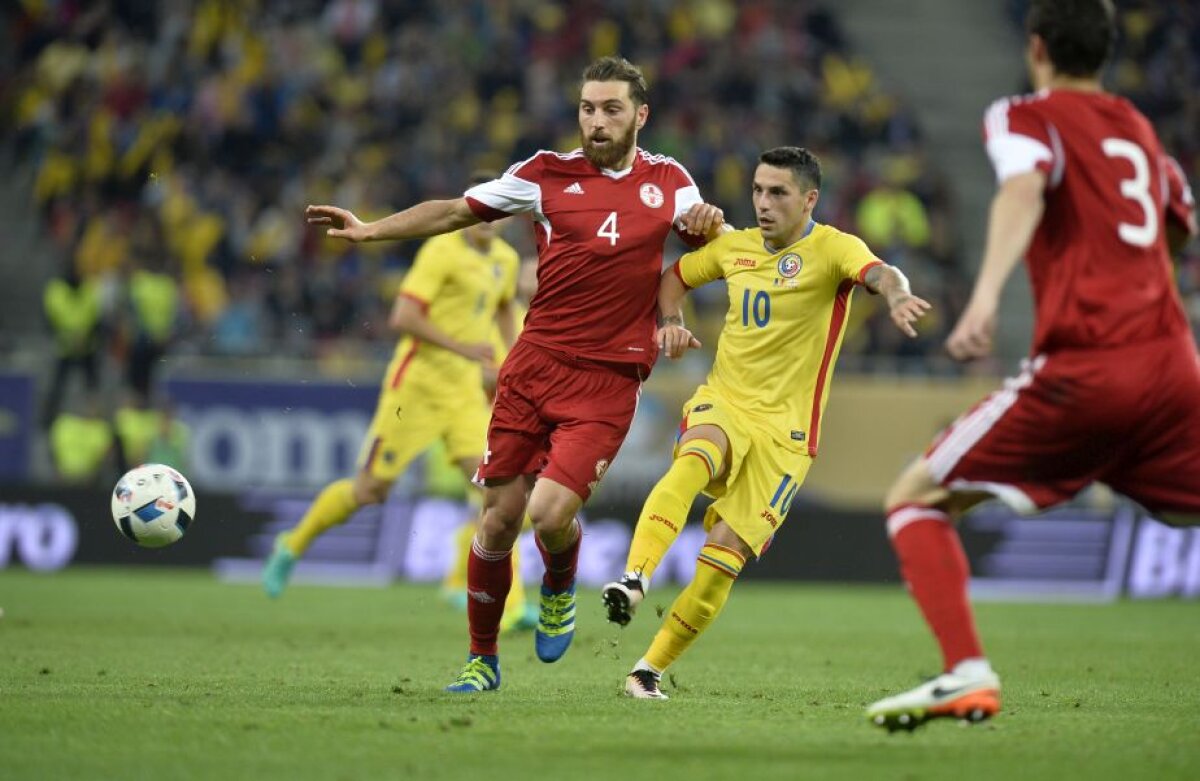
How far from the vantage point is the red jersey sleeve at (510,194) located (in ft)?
26.4

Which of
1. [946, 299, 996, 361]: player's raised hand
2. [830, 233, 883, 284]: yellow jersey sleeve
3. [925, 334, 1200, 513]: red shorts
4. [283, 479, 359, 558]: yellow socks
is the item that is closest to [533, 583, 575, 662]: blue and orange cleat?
[830, 233, 883, 284]: yellow jersey sleeve

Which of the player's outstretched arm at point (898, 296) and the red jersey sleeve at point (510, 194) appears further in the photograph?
the red jersey sleeve at point (510, 194)

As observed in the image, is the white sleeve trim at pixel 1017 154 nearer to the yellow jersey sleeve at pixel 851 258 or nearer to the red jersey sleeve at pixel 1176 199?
the red jersey sleeve at pixel 1176 199

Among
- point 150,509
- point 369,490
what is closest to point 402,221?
point 150,509

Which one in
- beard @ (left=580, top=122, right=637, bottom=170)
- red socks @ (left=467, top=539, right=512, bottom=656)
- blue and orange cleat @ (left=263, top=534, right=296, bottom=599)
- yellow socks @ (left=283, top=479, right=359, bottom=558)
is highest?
beard @ (left=580, top=122, right=637, bottom=170)

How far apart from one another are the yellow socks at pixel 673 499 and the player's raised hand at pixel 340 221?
5.61 ft

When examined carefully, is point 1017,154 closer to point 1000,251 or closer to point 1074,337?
point 1000,251

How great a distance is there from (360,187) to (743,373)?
15.2 metres

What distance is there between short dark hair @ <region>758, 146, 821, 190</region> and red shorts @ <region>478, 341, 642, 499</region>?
1171 millimetres

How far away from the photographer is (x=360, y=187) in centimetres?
2309

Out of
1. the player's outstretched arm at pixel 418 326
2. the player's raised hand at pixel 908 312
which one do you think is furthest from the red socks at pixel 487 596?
the player's outstretched arm at pixel 418 326

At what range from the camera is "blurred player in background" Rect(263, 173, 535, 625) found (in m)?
12.6

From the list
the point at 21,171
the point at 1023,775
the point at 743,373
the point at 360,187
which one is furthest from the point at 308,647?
the point at 21,171

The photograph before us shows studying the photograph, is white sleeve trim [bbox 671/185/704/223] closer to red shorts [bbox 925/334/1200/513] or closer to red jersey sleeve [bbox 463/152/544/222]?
red jersey sleeve [bbox 463/152/544/222]
